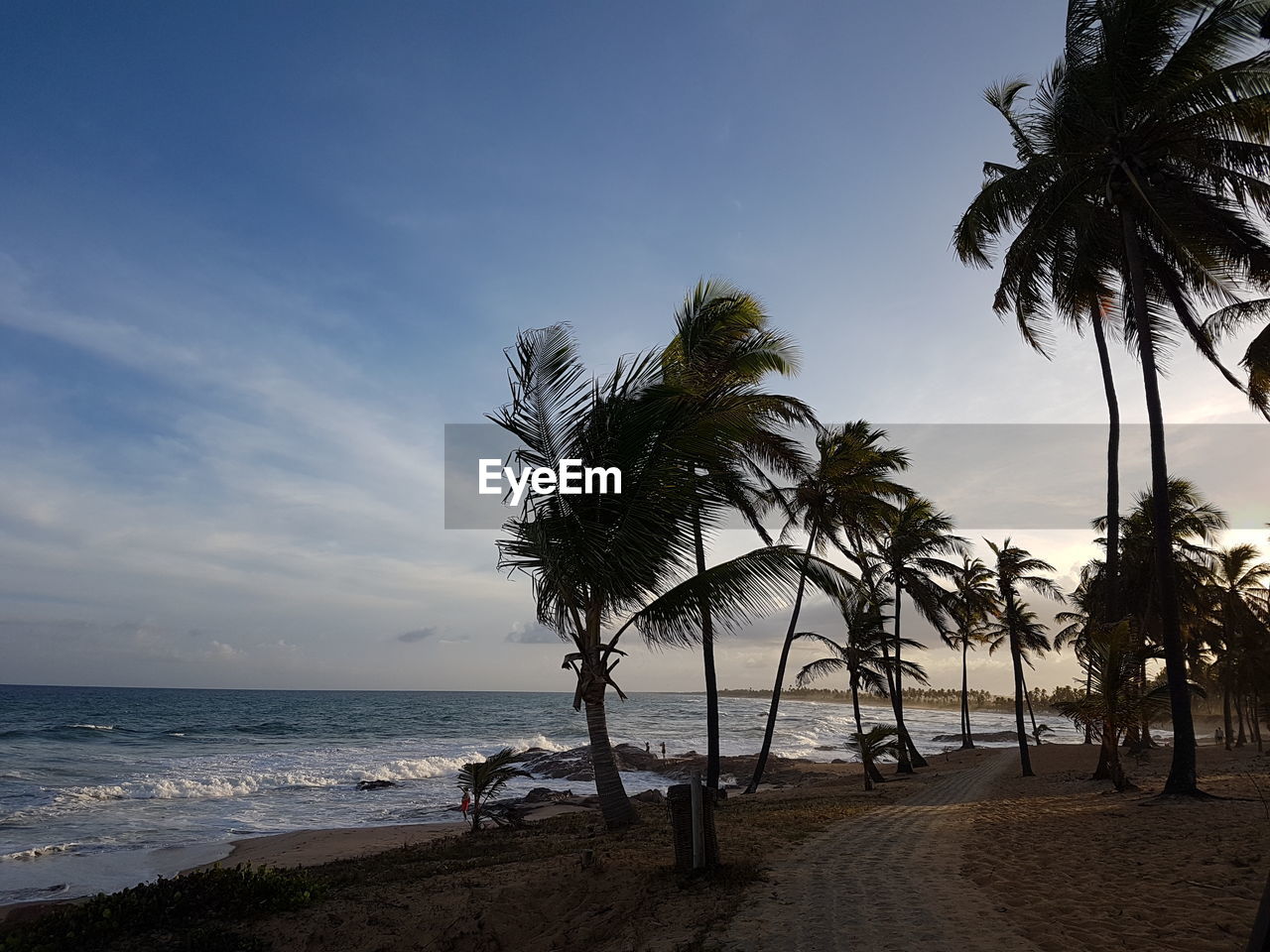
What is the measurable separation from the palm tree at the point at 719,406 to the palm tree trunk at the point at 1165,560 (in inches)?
253

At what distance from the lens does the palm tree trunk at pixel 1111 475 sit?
1755cm

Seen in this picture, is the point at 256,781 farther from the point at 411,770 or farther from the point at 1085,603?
the point at 1085,603

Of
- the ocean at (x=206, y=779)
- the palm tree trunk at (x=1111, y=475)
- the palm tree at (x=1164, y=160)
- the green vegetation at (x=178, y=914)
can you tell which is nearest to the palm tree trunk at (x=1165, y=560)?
the palm tree at (x=1164, y=160)

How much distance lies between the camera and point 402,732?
53375 millimetres

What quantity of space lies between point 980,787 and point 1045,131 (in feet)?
50.7

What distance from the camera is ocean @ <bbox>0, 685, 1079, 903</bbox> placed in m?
Result: 14.5

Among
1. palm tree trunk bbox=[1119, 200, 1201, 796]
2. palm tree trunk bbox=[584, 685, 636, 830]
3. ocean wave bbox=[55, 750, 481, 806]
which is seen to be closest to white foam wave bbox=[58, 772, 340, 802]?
Result: ocean wave bbox=[55, 750, 481, 806]

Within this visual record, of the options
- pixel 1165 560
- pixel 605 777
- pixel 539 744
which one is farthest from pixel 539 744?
pixel 1165 560

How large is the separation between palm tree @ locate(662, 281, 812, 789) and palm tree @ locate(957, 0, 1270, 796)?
6.20 metres

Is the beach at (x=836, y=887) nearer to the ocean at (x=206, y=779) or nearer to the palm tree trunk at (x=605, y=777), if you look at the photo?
the palm tree trunk at (x=605, y=777)

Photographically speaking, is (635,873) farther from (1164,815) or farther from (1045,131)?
(1045,131)

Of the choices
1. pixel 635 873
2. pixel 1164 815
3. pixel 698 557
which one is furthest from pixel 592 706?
pixel 1164 815

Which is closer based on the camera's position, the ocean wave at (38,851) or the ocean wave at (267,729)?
the ocean wave at (38,851)

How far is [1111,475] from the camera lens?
1811 centimetres
